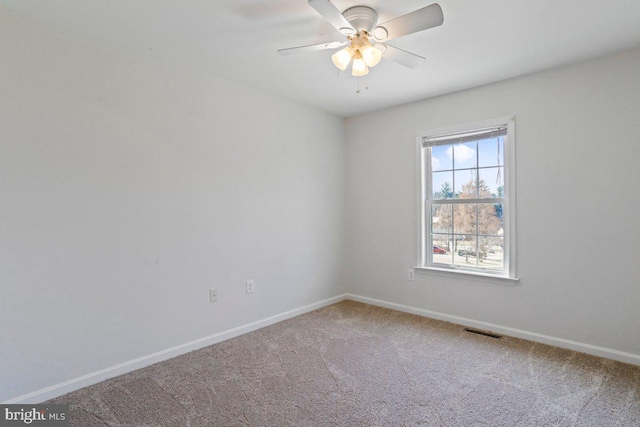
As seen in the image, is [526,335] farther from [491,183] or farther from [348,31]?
[348,31]

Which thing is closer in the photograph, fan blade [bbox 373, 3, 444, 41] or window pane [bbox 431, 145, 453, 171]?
fan blade [bbox 373, 3, 444, 41]

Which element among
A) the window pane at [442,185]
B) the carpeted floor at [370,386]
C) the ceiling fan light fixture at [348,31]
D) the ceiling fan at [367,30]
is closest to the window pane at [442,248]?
the window pane at [442,185]

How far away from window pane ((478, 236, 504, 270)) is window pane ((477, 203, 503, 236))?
→ 0.22 ft

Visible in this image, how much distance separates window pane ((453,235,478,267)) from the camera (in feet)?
10.9

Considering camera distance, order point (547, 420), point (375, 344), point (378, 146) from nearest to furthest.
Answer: point (547, 420)
point (375, 344)
point (378, 146)

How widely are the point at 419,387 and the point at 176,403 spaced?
4.92 ft

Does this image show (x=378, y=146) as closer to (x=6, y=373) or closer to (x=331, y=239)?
(x=331, y=239)

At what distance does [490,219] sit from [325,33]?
2.24 m

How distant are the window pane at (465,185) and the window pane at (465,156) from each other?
→ 6 centimetres

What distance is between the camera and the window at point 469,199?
3084 millimetres

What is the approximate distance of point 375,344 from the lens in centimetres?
286

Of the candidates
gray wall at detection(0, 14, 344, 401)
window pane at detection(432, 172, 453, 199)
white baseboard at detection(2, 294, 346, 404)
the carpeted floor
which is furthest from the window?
white baseboard at detection(2, 294, 346, 404)

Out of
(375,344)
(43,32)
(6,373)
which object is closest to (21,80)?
(43,32)

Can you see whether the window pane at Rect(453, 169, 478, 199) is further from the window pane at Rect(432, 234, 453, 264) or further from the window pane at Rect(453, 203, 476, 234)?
the window pane at Rect(432, 234, 453, 264)
